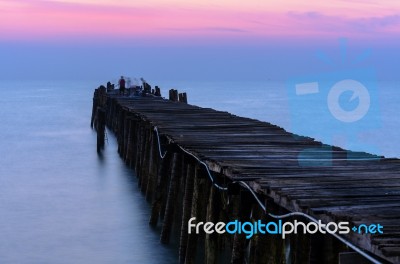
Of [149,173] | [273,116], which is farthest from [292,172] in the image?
[273,116]

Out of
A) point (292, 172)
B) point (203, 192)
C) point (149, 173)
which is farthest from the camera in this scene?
point (149, 173)

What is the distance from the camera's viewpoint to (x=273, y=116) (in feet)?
199

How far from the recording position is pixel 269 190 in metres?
6.82

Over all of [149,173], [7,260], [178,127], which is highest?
[178,127]

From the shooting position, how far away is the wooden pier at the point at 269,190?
5906 millimetres

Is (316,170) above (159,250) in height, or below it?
above

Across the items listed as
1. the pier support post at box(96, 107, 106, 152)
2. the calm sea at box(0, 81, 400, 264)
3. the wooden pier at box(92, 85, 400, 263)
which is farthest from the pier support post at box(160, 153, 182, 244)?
the pier support post at box(96, 107, 106, 152)

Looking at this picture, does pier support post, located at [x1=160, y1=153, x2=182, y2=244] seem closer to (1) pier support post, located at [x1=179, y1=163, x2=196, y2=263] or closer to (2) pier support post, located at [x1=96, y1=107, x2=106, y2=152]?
(1) pier support post, located at [x1=179, y1=163, x2=196, y2=263]

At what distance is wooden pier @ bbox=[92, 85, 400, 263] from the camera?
19.4 feet

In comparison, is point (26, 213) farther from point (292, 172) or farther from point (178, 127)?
point (292, 172)

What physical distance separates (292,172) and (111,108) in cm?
2770

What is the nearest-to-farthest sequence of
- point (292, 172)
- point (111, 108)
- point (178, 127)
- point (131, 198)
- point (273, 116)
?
point (292, 172), point (178, 127), point (131, 198), point (111, 108), point (273, 116)

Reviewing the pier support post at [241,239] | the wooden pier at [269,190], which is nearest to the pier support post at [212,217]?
the wooden pier at [269,190]

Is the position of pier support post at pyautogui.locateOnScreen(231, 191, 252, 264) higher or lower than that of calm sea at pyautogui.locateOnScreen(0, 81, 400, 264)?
higher
